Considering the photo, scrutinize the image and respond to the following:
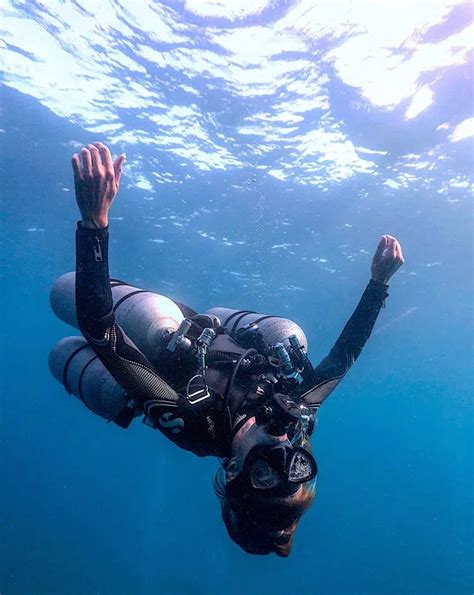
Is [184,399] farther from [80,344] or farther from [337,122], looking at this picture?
[337,122]

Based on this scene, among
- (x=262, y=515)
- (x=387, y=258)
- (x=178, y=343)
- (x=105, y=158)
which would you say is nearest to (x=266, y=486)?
(x=262, y=515)

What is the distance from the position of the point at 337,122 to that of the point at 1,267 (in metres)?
38.9

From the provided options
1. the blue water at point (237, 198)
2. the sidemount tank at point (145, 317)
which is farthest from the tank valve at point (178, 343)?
the blue water at point (237, 198)

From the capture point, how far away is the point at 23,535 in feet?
112

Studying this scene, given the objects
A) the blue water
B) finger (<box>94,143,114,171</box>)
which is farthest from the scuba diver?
the blue water

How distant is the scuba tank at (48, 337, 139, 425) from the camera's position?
4688mm

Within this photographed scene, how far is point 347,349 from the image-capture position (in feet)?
17.0

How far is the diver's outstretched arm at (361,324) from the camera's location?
4.81m

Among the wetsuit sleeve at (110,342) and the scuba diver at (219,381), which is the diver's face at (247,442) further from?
the wetsuit sleeve at (110,342)

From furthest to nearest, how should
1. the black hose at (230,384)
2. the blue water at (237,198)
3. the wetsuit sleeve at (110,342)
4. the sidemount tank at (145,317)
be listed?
the blue water at (237,198) < the sidemount tank at (145,317) < the black hose at (230,384) < the wetsuit sleeve at (110,342)

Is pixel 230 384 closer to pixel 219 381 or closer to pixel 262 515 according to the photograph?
pixel 219 381

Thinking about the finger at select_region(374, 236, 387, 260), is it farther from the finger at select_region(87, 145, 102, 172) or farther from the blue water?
the blue water

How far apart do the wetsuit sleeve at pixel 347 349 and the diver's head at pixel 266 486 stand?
1510 mm

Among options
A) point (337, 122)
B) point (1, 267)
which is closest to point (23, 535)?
point (1, 267)
